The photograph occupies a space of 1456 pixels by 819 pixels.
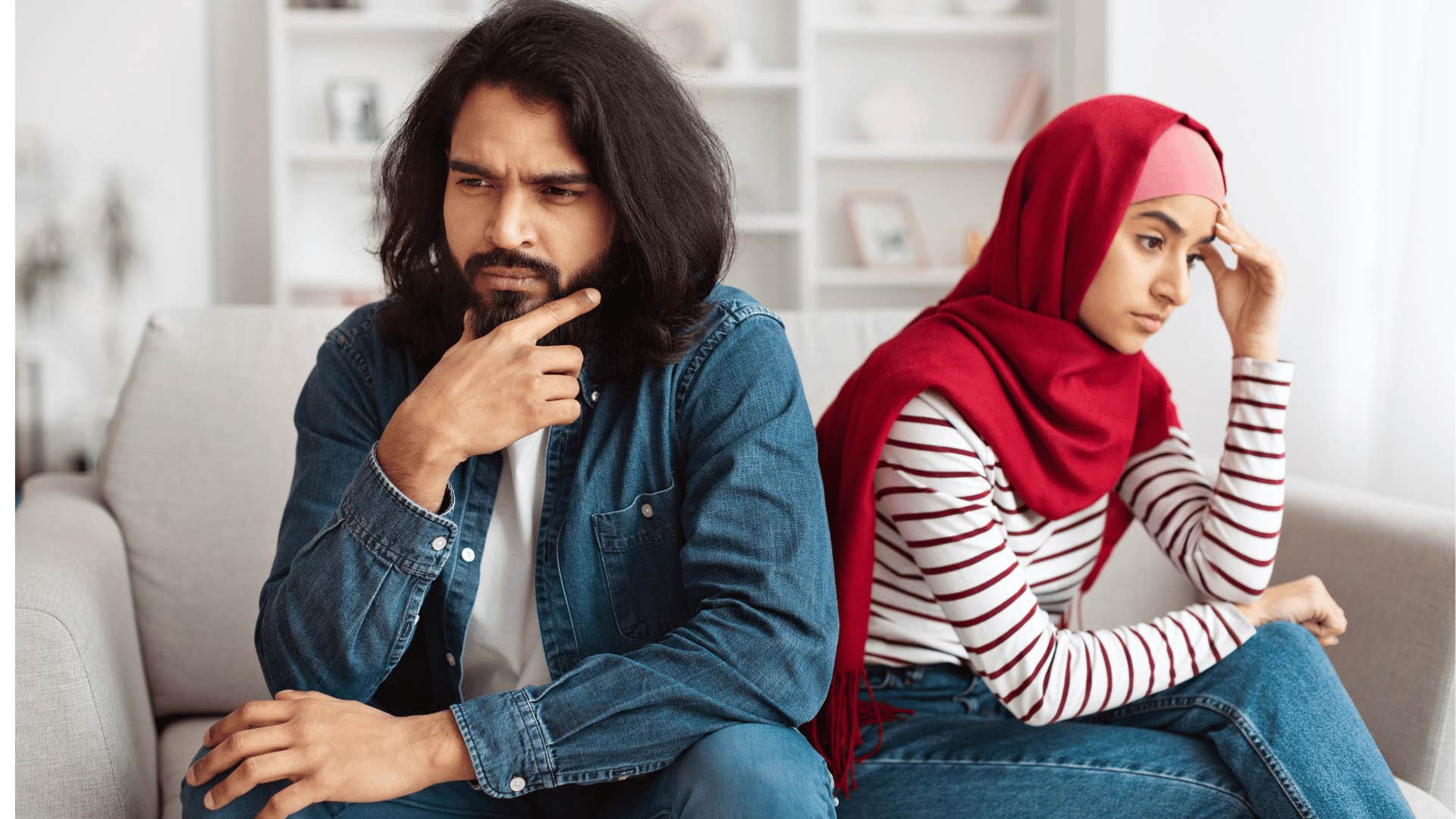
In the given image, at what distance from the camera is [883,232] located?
358 cm

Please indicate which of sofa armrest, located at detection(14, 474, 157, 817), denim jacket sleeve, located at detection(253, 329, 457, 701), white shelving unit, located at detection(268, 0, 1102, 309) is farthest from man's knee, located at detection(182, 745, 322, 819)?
white shelving unit, located at detection(268, 0, 1102, 309)

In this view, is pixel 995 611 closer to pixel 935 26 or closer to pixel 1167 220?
pixel 1167 220

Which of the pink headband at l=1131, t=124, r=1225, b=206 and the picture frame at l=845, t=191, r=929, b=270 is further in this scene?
the picture frame at l=845, t=191, r=929, b=270

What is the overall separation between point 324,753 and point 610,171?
1.93 feet

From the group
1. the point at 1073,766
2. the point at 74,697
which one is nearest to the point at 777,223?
the point at 1073,766

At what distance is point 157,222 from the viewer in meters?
3.35

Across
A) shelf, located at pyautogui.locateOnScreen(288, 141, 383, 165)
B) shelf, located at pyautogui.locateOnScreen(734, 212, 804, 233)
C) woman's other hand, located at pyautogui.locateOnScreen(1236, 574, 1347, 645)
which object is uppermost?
shelf, located at pyautogui.locateOnScreen(288, 141, 383, 165)

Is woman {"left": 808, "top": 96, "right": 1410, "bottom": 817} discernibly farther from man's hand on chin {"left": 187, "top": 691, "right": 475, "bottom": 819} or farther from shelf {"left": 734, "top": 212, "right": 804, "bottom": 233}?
shelf {"left": 734, "top": 212, "right": 804, "bottom": 233}

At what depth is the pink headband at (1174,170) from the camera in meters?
1.19

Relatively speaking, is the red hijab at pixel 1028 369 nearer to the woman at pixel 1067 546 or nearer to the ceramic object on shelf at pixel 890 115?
the woman at pixel 1067 546

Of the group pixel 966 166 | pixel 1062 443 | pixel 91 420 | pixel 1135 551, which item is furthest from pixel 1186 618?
pixel 91 420

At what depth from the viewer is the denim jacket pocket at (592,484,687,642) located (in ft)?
3.80

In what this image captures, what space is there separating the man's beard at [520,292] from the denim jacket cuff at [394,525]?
7.4 inches

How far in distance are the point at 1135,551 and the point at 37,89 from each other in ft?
10.3
